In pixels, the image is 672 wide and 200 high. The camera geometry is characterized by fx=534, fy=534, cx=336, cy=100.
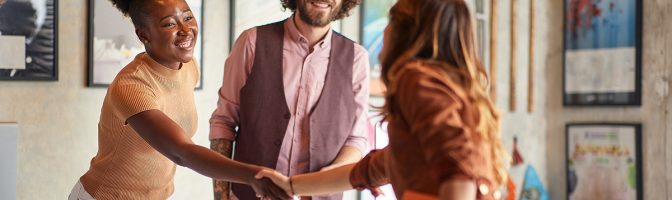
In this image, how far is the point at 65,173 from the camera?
2662mm

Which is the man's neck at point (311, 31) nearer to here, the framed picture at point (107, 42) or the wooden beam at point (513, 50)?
the framed picture at point (107, 42)

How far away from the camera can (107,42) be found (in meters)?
2.73

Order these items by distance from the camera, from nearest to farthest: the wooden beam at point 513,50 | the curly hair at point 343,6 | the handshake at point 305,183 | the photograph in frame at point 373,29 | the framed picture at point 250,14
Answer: the handshake at point 305,183 < the curly hair at point 343,6 < the framed picture at point 250,14 < the photograph in frame at point 373,29 < the wooden beam at point 513,50

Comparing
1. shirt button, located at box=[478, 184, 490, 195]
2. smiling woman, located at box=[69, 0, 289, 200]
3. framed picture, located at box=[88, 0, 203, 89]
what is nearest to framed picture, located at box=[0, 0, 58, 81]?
framed picture, located at box=[88, 0, 203, 89]

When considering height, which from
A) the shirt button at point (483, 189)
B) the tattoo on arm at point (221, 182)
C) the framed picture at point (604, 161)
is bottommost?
the framed picture at point (604, 161)

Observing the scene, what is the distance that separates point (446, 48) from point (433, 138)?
25 cm

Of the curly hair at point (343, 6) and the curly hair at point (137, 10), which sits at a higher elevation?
the curly hair at point (343, 6)

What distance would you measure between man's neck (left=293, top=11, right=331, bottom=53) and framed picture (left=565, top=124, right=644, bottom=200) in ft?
10.3

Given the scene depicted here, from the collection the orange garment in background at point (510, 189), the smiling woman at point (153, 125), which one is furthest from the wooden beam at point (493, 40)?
the smiling woman at point (153, 125)

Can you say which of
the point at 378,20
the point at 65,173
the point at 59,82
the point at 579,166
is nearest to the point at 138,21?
the point at 59,82

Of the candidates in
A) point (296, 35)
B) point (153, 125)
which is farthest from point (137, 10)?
point (296, 35)

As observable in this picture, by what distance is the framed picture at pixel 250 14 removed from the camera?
3.21 m

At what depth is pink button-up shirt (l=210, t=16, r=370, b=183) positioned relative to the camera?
213 cm

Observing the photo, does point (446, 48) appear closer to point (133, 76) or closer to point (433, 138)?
point (433, 138)
